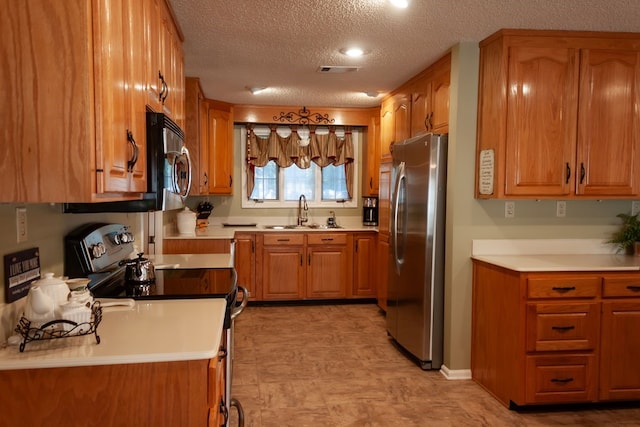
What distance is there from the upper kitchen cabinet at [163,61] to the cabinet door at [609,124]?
247 cm

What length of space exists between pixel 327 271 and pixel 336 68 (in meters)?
2.39

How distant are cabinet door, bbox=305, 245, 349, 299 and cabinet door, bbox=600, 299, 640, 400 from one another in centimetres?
282

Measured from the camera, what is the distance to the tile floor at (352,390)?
8.17 ft

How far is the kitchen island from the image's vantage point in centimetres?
114

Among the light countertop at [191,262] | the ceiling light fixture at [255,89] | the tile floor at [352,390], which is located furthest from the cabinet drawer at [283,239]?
the light countertop at [191,262]

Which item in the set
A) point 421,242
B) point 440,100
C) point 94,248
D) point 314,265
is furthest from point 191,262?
point 314,265

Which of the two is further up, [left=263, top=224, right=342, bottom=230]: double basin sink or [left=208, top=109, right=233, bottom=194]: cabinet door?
[left=208, top=109, right=233, bottom=194]: cabinet door

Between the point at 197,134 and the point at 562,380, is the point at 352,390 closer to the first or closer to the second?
the point at 562,380

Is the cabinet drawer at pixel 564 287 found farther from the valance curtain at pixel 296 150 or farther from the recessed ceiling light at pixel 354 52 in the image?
the valance curtain at pixel 296 150

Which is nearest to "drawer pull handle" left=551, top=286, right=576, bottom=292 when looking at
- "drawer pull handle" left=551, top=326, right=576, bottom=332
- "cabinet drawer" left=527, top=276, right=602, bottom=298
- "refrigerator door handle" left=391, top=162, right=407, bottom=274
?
"cabinet drawer" left=527, top=276, right=602, bottom=298

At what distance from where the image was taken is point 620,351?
8.48 feet

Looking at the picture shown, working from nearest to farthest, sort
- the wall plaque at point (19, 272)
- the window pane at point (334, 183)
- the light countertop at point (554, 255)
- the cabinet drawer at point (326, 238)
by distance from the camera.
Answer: the wall plaque at point (19, 272) < the light countertop at point (554, 255) < the cabinet drawer at point (326, 238) < the window pane at point (334, 183)

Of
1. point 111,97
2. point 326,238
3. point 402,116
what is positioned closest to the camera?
point 111,97

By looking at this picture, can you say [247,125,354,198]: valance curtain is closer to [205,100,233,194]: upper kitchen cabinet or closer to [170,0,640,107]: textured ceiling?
[205,100,233,194]: upper kitchen cabinet
